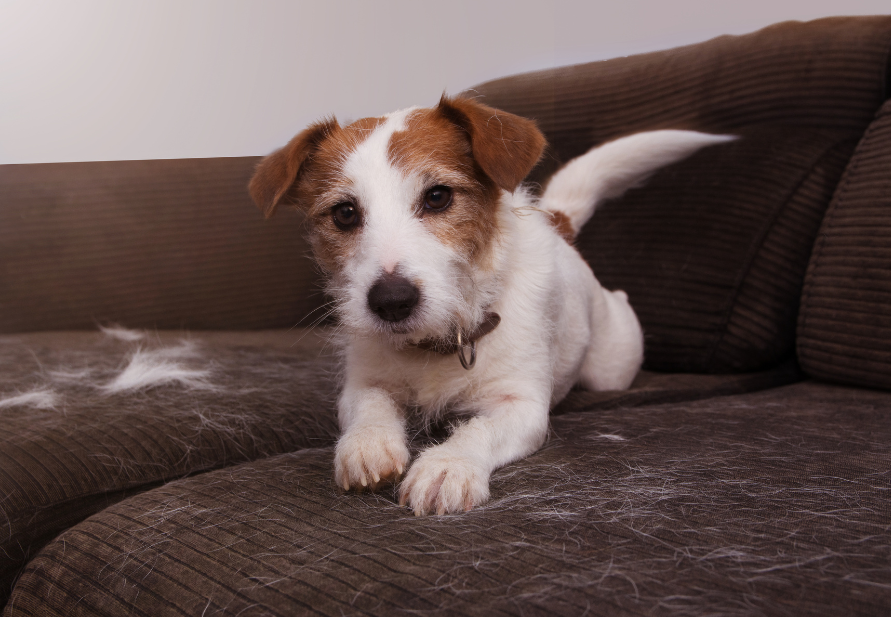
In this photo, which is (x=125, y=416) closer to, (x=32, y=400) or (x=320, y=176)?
(x=32, y=400)

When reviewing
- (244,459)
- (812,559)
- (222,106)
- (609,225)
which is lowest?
(244,459)

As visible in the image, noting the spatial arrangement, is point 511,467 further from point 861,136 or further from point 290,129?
point 861,136

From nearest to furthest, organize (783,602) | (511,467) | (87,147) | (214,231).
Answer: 1. (783,602)
2. (511,467)
3. (87,147)
4. (214,231)

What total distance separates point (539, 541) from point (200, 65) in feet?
2.97

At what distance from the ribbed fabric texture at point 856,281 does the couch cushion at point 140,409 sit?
7.7 inches

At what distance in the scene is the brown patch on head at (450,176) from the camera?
1200 mm

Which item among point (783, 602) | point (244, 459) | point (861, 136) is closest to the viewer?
point (783, 602)

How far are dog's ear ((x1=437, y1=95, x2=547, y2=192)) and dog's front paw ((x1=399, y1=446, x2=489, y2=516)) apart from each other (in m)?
0.51

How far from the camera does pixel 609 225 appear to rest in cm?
209

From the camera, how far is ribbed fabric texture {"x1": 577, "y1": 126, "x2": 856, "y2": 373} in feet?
5.89

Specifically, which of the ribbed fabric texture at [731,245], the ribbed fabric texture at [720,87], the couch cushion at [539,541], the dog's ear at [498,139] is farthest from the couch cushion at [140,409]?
the ribbed fabric texture at [720,87]

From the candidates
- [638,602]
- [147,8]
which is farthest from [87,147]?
[638,602]

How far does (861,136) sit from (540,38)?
3.33 feet

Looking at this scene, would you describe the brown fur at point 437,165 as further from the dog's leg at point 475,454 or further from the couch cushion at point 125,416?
the couch cushion at point 125,416
